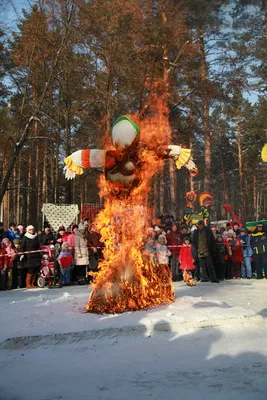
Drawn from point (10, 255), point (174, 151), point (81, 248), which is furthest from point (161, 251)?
point (174, 151)

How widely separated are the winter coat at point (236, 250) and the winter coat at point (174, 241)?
1.90 m

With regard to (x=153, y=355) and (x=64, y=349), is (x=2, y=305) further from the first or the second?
(x=153, y=355)

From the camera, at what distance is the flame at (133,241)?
771cm

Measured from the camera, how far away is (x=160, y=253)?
12.2 m

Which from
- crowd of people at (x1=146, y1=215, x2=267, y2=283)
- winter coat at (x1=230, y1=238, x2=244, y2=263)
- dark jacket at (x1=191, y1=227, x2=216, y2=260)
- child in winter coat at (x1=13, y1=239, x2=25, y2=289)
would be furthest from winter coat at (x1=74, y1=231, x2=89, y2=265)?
winter coat at (x1=230, y1=238, x2=244, y2=263)

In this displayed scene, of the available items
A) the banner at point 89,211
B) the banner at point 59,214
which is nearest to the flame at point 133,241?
the banner at point 59,214

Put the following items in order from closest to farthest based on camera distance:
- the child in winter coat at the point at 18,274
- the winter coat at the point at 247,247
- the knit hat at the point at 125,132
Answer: the knit hat at the point at 125,132, the child in winter coat at the point at 18,274, the winter coat at the point at 247,247

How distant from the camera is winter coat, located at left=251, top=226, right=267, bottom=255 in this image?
14.2m

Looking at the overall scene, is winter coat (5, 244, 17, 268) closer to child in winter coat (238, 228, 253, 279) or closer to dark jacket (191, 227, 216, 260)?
dark jacket (191, 227, 216, 260)

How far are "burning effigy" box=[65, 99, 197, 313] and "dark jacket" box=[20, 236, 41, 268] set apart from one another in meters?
4.97

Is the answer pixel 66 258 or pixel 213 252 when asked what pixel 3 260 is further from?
pixel 213 252

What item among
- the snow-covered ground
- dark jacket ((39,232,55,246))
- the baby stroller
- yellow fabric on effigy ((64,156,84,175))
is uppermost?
yellow fabric on effigy ((64,156,84,175))

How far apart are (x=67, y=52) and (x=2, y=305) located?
15461 mm

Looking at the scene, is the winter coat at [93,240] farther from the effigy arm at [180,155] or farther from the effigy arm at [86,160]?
the effigy arm at [180,155]
